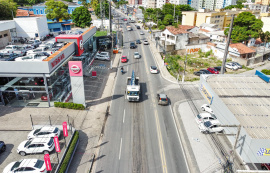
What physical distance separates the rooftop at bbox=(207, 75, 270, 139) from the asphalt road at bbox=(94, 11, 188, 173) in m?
7.50

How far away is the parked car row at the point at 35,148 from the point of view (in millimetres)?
19641

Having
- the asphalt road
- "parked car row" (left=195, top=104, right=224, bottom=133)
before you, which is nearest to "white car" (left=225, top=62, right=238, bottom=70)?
the asphalt road

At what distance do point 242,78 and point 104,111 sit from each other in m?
21.4

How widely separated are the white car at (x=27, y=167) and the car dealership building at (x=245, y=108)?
18.4 m

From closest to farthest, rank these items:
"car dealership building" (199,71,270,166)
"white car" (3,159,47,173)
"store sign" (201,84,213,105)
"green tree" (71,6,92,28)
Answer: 1. "car dealership building" (199,71,270,166)
2. "white car" (3,159,47,173)
3. "store sign" (201,84,213,105)
4. "green tree" (71,6,92,28)

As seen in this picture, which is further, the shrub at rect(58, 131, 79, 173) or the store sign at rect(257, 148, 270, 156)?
the shrub at rect(58, 131, 79, 173)

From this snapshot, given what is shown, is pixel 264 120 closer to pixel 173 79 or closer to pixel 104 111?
pixel 104 111

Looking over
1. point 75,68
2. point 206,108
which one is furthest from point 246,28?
point 75,68

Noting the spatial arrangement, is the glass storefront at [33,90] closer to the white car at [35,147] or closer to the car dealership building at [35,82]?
the car dealership building at [35,82]

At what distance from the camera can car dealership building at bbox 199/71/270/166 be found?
1784 centimetres

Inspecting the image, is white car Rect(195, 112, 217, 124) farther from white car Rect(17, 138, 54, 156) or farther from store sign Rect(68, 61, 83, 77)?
white car Rect(17, 138, 54, 156)

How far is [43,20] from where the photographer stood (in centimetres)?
7606

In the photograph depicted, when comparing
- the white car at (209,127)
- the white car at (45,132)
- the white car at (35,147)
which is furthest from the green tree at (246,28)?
the white car at (35,147)

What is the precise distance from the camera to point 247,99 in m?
25.2
